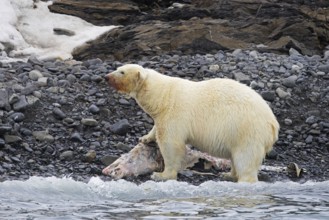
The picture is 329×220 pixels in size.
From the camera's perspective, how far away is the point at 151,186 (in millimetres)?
10914

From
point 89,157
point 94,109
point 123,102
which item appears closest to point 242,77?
point 123,102

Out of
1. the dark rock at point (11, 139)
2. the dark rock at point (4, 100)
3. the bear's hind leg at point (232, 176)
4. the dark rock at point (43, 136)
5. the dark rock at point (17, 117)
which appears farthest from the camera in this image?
the dark rock at point (4, 100)

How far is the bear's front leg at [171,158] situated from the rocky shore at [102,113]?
0.35 meters

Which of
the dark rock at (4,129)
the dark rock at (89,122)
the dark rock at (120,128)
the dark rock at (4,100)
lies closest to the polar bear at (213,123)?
the dark rock at (120,128)

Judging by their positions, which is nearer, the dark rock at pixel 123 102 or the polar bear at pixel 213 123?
the polar bear at pixel 213 123

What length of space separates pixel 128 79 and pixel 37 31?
10.2 meters

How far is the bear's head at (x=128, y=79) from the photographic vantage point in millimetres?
11898

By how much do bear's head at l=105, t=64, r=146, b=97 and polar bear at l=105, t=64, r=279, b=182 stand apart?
0.8 inches

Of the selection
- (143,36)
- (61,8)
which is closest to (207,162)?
(143,36)

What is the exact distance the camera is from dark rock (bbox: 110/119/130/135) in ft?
43.0

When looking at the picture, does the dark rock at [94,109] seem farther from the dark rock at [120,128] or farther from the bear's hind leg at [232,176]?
the bear's hind leg at [232,176]

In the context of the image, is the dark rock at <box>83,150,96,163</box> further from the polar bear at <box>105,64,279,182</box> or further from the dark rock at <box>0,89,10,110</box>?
the dark rock at <box>0,89,10,110</box>

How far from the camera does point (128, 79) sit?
39.0 feet

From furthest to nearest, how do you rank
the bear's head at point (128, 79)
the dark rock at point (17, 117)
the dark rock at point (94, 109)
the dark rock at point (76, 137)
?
the dark rock at point (94, 109)
the dark rock at point (17, 117)
the dark rock at point (76, 137)
the bear's head at point (128, 79)
